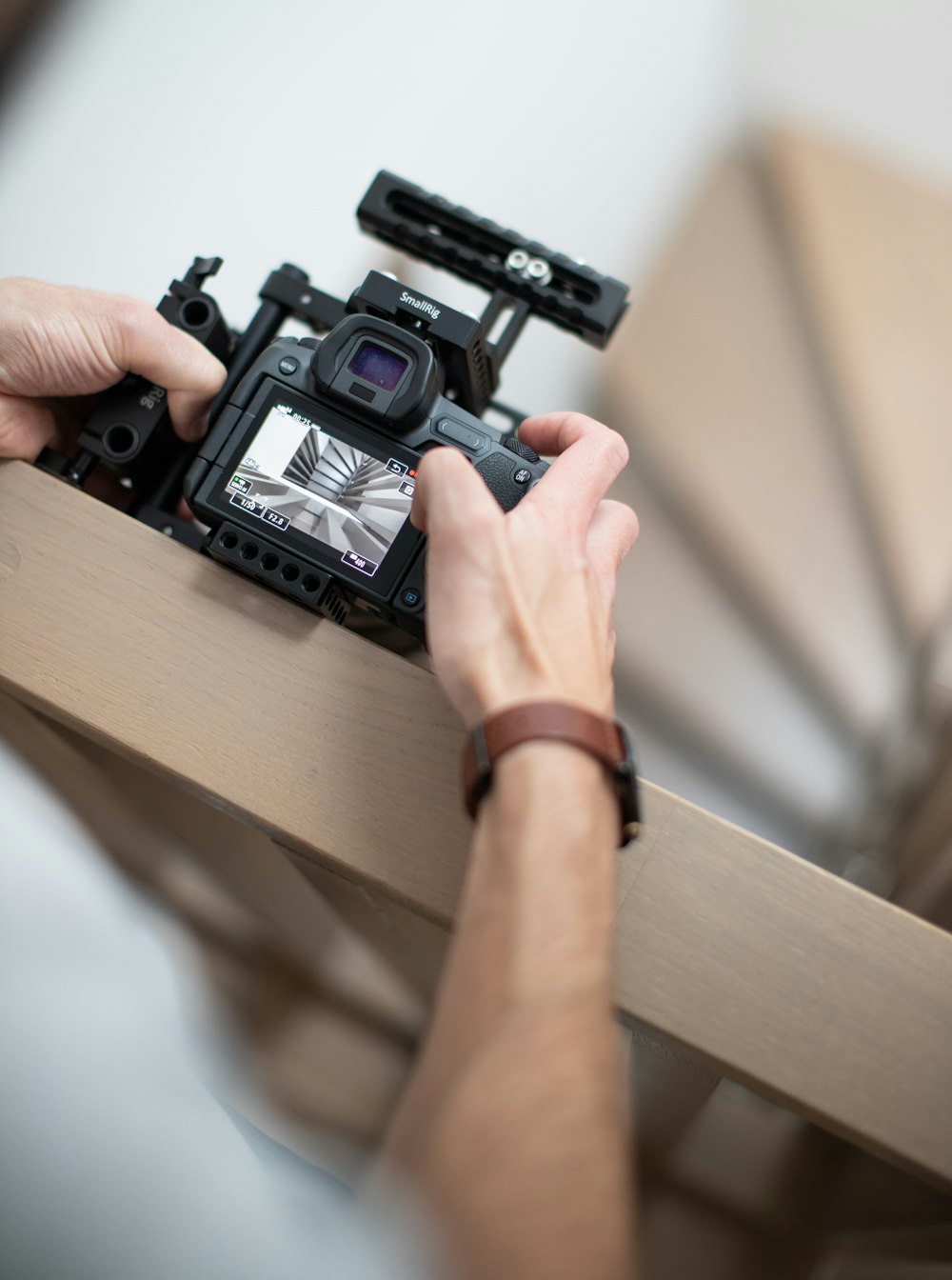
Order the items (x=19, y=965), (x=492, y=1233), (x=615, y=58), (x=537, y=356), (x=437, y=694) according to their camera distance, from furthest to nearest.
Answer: (x=615, y=58), (x=537, y=356), (x=19, y=965), (x=437, y=694), (x=492, y=1233)

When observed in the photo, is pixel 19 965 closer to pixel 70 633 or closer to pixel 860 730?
pixel 70 633

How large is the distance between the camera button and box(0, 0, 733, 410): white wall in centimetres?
66

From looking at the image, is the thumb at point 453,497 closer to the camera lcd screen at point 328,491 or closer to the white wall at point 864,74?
the camera lcd screen at point 328,491

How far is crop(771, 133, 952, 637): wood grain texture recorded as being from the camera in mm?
1542

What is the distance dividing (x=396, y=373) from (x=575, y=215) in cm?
89

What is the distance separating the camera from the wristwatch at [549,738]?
57 cm

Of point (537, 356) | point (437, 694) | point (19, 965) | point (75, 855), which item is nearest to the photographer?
point (437, 694)

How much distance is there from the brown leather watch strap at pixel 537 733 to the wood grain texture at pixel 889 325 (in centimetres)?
118

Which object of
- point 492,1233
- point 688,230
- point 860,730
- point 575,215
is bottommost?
point 492,1233

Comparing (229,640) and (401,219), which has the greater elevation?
(401,219)

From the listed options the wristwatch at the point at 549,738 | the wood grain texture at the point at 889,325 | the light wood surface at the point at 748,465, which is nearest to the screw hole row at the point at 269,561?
the wristwatch at the point at 549,738

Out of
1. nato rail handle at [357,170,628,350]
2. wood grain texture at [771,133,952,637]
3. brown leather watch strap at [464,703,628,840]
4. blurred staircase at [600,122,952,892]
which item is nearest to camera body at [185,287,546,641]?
brown leather watch strap at [464,703,628,840]

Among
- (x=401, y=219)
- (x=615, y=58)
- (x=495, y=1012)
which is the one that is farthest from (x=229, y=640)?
(x=615, y=58)

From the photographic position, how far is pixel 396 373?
0.71 metres
